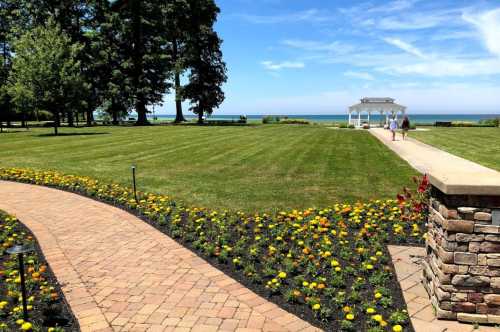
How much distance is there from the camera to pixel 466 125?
44000mm

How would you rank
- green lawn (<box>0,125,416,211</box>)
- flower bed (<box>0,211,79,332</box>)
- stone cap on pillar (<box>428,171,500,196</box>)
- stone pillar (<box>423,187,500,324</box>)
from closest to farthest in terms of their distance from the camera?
stone cap on pillar (<box>428,171,500,196</box>), stone pillar (<box>423,187,500,324</box>), flower bed (<box>0,211,79,332</box>), green lawn (<box>0,125,416,211</box>)

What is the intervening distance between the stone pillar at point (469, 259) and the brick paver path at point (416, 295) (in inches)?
4.1

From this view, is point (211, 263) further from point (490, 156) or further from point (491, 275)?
point (490, 156)

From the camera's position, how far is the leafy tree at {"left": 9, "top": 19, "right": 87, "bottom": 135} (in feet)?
96.0

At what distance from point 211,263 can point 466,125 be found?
47199 millimetres

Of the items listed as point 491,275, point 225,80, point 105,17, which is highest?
point 105,17

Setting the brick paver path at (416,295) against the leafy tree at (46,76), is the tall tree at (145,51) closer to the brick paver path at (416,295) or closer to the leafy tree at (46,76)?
the leafy tree at (46,76)

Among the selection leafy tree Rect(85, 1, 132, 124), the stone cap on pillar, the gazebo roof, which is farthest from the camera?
leafy tree Rect(85, 1, 132, 124)

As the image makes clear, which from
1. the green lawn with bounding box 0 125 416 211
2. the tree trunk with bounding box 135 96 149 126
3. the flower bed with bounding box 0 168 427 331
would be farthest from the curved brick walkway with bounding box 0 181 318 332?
the tree trunk with bounding box 135 96 149 126

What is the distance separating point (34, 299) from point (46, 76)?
29612mm

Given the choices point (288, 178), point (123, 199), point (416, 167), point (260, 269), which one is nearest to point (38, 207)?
point (123, 199)

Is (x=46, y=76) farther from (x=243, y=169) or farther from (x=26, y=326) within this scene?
(x=26, y=326)

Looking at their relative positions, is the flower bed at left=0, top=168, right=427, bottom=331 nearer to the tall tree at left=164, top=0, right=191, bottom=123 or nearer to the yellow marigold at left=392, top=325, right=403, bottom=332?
the yellow marigold at left=392, top=325, right=403, bottom=332

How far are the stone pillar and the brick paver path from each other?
0.34 feet
